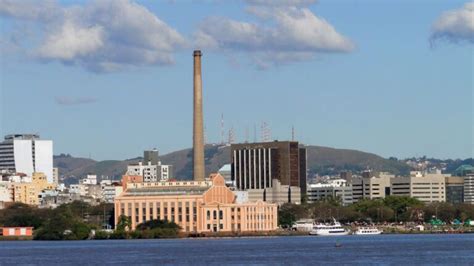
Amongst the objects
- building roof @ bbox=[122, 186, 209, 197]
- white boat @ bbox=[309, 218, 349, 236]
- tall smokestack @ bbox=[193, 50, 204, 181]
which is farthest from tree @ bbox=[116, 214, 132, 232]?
white boat @ bbox=[309, 218, 349, 236]

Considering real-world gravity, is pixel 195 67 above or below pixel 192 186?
above

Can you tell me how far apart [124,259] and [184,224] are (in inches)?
3078

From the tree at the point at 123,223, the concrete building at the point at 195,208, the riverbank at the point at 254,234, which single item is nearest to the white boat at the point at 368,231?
the riverbank at the point at 254,234

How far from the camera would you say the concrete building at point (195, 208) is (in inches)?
7131

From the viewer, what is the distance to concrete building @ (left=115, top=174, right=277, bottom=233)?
18112 centimetres

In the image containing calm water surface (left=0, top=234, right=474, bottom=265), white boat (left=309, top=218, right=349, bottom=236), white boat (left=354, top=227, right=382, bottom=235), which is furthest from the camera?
white boat (left=309, top=218, right=349, bottom=236)

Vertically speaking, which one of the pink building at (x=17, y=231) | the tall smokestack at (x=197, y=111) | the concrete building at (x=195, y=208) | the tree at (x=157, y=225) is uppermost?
the tall smokestack at (x=197, y=111)

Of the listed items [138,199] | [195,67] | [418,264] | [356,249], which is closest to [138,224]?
[138,199]

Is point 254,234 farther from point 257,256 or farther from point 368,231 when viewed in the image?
point 257,256

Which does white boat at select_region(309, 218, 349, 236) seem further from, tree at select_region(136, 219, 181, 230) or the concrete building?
tree at select_region(136, 219, 181, 230)

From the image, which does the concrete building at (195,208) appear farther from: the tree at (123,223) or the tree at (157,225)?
the tree at (157,225)

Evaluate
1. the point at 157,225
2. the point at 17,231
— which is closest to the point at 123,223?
the point at 157,225

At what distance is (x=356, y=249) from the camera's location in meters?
118

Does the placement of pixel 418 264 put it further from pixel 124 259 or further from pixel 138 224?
pixel 138 224
